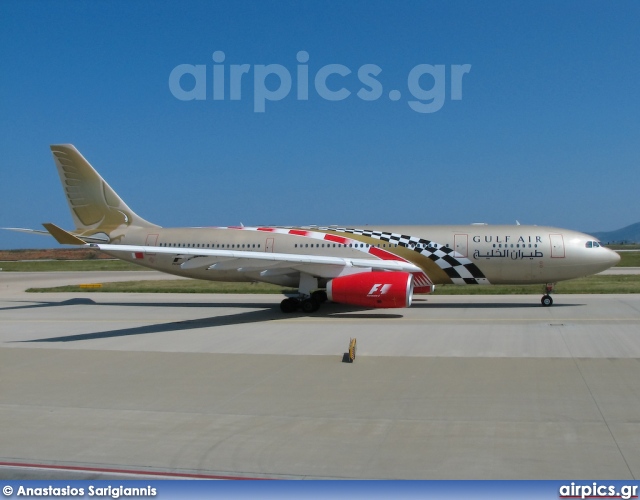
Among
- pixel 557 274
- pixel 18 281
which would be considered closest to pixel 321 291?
pixel 557 274

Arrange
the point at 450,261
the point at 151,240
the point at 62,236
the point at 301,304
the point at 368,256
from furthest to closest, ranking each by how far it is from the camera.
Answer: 1. the point at 151,240
2. the point at 368,256
3. the point at 450,261
4. the point at 301,304
5. the point at 62,236

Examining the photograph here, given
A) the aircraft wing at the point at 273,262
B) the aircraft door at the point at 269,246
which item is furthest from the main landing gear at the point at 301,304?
the aircraft door at the point at 269,246

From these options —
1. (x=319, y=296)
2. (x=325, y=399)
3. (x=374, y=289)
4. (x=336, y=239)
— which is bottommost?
(x=325, y=399)

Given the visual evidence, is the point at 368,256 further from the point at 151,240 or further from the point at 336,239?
the point at 151,240

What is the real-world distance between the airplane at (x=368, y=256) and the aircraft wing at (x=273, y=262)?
0.04 meters

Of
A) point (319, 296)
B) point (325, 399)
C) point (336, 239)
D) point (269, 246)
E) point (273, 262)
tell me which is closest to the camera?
point (325, 399)

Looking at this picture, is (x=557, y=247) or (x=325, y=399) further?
(x=557, y=247)

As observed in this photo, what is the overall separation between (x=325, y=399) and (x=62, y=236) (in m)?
12.5

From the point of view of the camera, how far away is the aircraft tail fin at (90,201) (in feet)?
89.3

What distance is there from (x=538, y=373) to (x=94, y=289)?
27.8m

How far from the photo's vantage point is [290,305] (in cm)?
2336

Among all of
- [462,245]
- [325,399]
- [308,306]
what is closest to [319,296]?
[308,306]

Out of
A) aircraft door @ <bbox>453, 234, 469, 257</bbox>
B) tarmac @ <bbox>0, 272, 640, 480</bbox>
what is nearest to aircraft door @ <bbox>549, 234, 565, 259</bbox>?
aircraft door @ <bbox>453, 234, 469, 257</bbox>

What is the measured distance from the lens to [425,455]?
7.85 m
